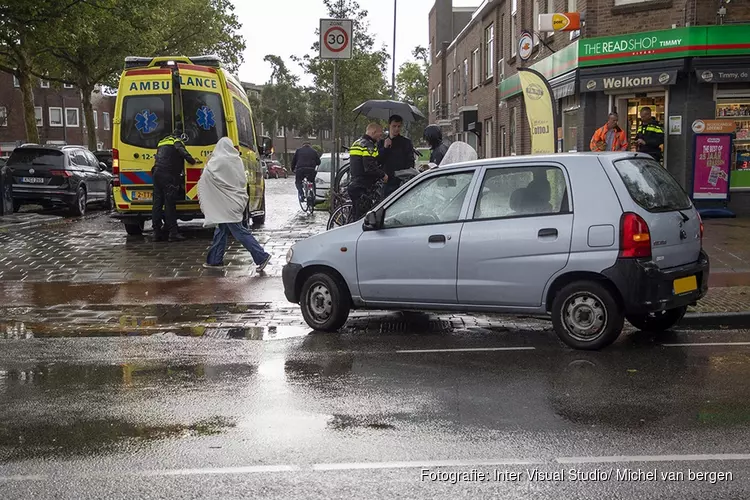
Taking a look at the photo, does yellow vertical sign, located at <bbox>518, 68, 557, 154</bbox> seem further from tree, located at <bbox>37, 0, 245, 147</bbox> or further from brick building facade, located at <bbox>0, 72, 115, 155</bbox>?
brick building facade, located at <bbox>0, 72, 115, 155</bbox>

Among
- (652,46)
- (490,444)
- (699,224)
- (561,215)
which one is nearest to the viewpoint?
(490,444)

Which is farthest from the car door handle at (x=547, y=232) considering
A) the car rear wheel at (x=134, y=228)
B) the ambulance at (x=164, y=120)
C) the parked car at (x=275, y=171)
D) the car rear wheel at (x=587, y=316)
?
the parked car at (x=275, y=171)

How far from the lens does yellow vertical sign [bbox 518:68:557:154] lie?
13688mm

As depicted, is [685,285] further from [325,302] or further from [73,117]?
[73,117]

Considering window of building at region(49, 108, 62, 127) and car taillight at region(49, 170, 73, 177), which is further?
window of building at region(49, 108, 62, 127)

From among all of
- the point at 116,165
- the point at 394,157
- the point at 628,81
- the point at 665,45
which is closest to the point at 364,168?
the point at 394,157

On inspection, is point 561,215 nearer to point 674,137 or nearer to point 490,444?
point 490,444

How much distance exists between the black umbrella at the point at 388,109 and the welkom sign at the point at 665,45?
438 cm

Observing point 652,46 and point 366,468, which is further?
point 652,46

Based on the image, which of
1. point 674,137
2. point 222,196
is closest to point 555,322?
point 222,196

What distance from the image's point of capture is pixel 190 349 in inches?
294

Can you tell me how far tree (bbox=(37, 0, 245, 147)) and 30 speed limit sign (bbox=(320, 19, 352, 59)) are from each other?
984 cm

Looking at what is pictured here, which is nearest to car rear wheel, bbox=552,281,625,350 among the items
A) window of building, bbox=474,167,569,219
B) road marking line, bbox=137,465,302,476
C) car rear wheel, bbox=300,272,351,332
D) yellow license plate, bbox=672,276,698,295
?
yellow license plate, bbox=672,276,698,295

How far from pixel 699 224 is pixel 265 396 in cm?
422
